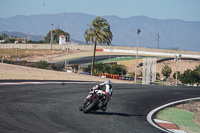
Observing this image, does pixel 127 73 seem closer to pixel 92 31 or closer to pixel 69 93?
pixel 92 31

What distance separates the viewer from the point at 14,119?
441 inches

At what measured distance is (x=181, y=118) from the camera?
16.0 m

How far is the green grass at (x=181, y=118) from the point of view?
13380 mm

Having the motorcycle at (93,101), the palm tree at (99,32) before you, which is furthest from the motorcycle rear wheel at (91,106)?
the palm tree at (99,32)

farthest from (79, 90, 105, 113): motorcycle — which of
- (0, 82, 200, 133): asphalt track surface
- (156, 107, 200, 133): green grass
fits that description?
(156, 107, 200, 133): green grass

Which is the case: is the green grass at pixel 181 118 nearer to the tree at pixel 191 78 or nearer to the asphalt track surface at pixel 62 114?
the asphalt track surface at pixel 62 114

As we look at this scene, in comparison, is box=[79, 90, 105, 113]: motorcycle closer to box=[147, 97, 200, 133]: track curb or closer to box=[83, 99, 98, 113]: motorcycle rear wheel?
box=[83, 99, 98, 113]: motorcycle rear wheel

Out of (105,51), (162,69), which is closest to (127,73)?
(162,69)

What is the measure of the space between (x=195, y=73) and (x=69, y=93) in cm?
4889

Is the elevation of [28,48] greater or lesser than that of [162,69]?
greater

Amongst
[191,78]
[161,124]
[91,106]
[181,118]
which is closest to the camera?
[91,106]

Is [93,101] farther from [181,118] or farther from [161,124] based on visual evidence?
[181,118]

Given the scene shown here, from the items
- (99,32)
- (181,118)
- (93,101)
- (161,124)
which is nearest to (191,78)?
(99,32)

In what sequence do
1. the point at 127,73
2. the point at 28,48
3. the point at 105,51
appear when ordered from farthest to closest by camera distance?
1. the point at 28,48
2. the point at 105,51
3. the point at 127,73
